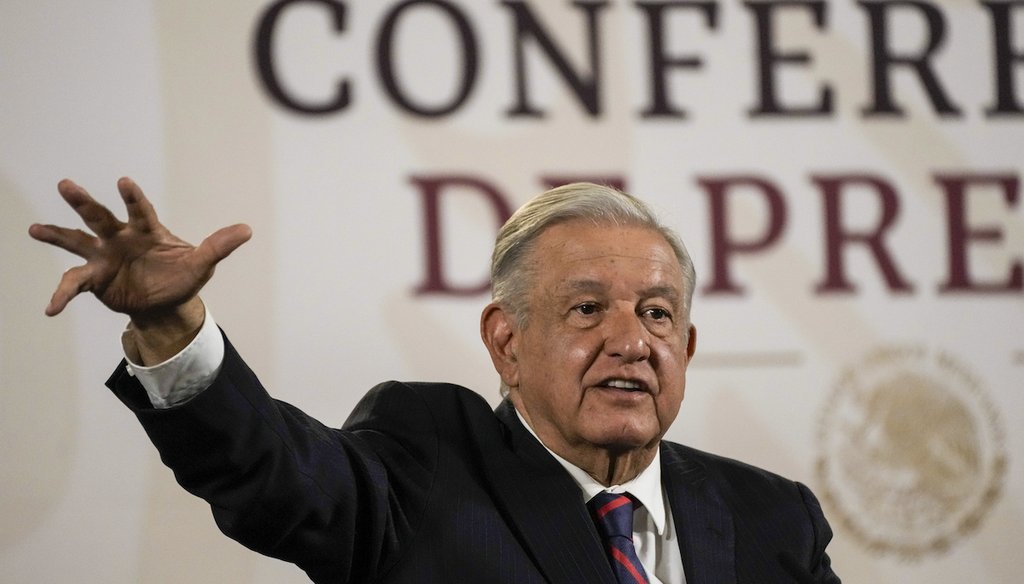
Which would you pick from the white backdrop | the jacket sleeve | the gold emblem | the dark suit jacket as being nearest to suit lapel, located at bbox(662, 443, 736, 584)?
the dark suit jacket

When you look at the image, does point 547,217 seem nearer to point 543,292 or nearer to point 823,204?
point 543,292

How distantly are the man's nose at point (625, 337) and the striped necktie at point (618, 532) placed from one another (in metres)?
0.21

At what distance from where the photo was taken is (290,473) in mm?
1508

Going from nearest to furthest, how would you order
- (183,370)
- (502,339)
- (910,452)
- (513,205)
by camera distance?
Answer: (183,370), (502,339), (513,205), (910,452)

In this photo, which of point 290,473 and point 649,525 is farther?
point 649,525

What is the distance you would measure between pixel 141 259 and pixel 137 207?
7 cm

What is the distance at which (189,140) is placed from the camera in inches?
115

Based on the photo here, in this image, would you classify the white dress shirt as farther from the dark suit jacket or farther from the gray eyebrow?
the gray eyebrow

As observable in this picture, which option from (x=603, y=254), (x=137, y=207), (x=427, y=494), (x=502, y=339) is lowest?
(x=427, y=494)

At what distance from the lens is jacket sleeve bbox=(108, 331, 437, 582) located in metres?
1.45

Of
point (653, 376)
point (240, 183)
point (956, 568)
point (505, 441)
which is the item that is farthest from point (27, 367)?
point (956, 568)

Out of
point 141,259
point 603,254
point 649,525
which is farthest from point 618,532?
point 141,259

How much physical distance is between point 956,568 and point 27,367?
2.22 metres

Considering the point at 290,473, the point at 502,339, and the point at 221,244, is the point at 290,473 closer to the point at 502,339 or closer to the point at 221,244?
the point at 221,244
